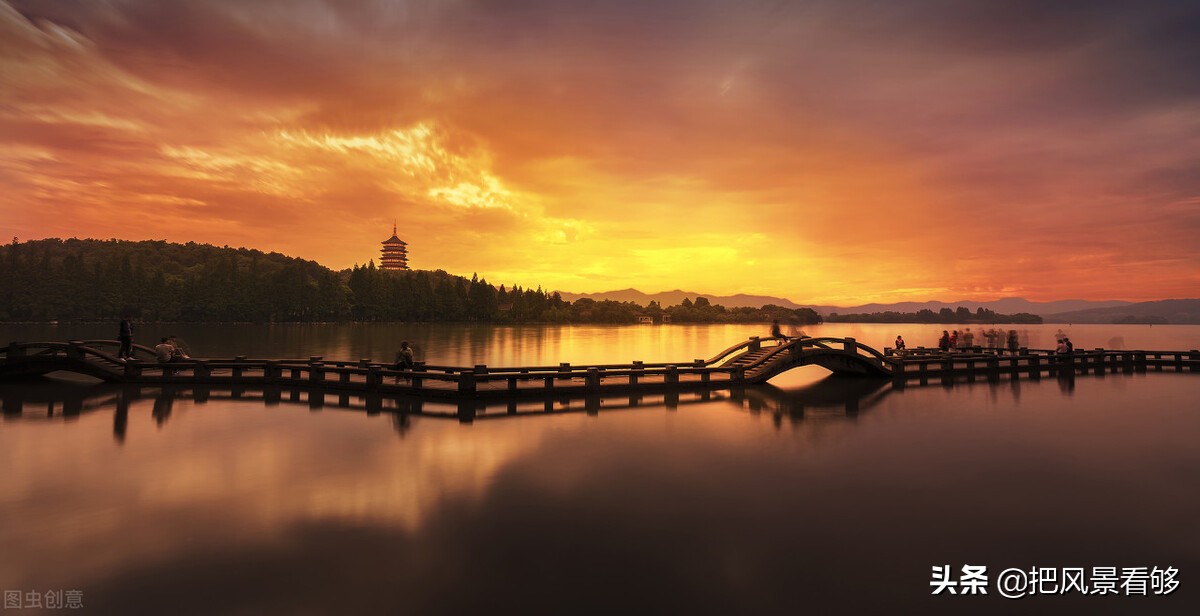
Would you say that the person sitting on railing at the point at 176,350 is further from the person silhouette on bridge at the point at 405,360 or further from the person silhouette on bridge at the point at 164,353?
the person silhouette on bridge at the point at 405,360

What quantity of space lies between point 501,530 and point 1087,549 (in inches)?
353

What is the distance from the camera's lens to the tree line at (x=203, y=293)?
359 feet

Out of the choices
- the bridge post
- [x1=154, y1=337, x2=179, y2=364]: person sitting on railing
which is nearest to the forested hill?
[x1=154, y1=337, x2=179, y2=364]: person sitting on railing

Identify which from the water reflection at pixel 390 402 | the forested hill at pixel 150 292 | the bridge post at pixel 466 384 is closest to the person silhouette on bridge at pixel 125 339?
the water reflection at pixel 390 402

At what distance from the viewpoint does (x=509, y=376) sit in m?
20.0

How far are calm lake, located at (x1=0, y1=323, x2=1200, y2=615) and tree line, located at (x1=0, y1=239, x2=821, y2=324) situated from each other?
3320 inches

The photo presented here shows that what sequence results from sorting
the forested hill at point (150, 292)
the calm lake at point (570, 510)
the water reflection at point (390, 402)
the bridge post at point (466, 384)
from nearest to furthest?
the calm lake at point (570, 510) < the water reflection at point (390, 402) < the bridge post at point (466, 384) < the forested hill at point (150, 292)

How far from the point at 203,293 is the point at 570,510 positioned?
146 metres

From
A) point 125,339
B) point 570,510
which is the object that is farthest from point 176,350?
point 570,510

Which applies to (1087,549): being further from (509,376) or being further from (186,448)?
(186,448)

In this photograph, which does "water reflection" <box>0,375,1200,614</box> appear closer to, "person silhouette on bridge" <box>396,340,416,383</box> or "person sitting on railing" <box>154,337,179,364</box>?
"person silhouette on bridge" <box>396,340,416,383</box>

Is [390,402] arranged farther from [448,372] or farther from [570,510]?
[570,510]

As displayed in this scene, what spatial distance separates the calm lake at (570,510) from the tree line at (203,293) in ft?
277

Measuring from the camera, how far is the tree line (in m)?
110
